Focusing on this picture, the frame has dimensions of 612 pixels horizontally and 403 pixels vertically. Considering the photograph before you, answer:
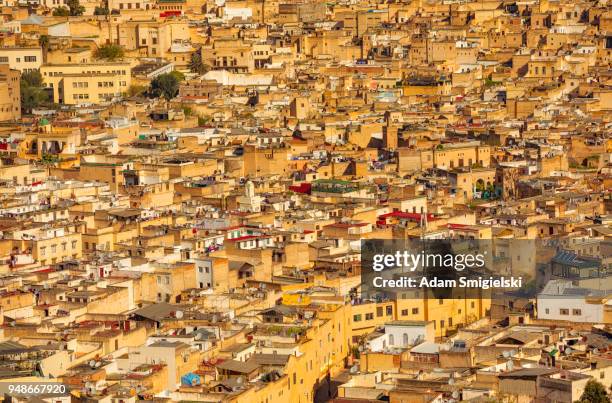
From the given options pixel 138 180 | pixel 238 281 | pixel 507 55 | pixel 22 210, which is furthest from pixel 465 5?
pixel 238 281

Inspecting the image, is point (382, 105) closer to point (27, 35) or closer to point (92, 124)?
point (92, 124)

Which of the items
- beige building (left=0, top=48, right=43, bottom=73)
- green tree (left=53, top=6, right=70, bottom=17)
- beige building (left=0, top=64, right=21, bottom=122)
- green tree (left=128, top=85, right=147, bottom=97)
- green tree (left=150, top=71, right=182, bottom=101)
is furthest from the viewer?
green tree (left=53, top=6, right=70, bottom=17)

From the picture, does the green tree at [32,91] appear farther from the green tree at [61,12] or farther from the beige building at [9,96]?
the green tree at [61,12]

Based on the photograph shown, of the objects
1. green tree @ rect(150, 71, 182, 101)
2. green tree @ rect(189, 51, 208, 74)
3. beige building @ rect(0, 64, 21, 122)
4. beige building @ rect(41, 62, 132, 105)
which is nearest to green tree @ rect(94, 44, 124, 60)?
green tree @ rect(189, 51, 208, 74)

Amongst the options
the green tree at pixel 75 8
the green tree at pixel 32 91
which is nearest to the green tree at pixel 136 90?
the green tree at pixel 32 91

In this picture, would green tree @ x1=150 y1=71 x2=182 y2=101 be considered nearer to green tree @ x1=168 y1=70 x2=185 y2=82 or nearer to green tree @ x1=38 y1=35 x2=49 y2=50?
green tree @ x1=168 y1=70 x2=185 y2=82

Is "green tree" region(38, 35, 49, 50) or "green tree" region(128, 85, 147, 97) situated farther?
"green tree" region(38, 35, 49, 50)

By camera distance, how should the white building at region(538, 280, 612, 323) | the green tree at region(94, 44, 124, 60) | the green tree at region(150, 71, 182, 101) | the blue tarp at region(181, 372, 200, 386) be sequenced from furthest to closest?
the green tree at region(94, 44, 124, 60)
the green tree at region(150, 71, 182, 101)
the white building at region(538, 280, 612, 323)
the blue tarp at region(181, 372, 200, 386)
